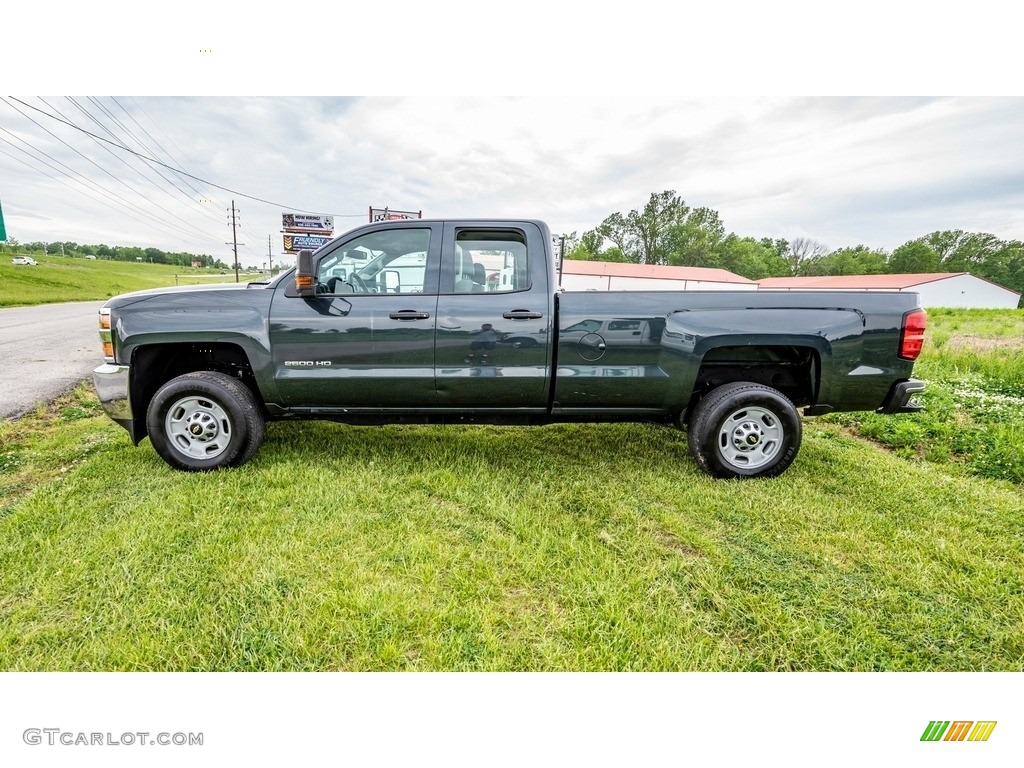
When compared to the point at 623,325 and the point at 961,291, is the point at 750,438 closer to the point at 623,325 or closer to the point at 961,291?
the point at 623,325

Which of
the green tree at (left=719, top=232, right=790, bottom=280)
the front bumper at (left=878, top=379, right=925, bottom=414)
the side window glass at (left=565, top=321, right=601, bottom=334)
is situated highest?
the green tree at (left=719, top=232, right=790, bottom=280)

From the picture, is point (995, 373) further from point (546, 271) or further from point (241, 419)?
point (241, 419)

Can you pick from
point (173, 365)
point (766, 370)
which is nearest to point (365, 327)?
point (173, 365)

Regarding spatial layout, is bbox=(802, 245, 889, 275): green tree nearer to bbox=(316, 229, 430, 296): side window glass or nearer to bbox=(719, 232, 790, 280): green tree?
bbox=(719, 232, 790, 280): green tree

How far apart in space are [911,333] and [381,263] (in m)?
3.64

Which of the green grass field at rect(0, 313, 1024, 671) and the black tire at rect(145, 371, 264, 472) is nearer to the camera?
the green grass field at rect(0, 313, 1024, 671)

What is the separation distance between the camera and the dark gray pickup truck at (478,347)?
3.17m

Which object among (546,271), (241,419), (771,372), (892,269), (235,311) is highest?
(892,269)

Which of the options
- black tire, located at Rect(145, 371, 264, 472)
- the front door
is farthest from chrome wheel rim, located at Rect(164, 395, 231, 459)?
the front door
